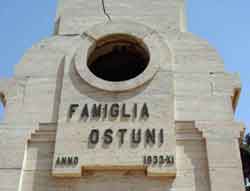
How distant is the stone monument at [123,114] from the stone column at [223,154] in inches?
0.9

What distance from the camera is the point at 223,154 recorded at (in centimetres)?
856

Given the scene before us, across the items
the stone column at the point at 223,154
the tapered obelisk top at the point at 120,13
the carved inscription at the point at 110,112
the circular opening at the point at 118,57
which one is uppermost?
the tapered obelisk top at the point at 120,13

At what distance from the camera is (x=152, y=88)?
9555 millimetres

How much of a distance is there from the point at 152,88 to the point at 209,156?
2.22 metres

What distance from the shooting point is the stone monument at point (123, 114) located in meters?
8.47

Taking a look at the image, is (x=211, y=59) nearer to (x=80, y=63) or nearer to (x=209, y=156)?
(x=209, y=156)

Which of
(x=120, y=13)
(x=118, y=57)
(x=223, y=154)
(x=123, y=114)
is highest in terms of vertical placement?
(x=120, y=13)

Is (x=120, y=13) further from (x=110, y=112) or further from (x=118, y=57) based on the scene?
(x=110, y=112)

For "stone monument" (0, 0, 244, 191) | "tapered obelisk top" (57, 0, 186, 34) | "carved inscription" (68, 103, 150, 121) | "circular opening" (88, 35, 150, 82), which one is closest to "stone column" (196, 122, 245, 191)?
"stone monument" (0, 0, 244, 191)

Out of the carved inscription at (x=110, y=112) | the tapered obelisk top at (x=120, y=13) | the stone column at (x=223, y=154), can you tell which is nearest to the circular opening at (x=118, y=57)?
the tapered obelisk top at (x=120, y=13)

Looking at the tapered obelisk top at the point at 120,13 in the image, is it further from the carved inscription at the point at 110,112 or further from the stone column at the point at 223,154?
the stone column at the point at 223,154

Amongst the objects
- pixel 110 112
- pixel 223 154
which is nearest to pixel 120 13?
pixel 110 112

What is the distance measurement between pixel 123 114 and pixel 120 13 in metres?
3.83

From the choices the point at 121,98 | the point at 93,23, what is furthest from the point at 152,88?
the point at 93,23
